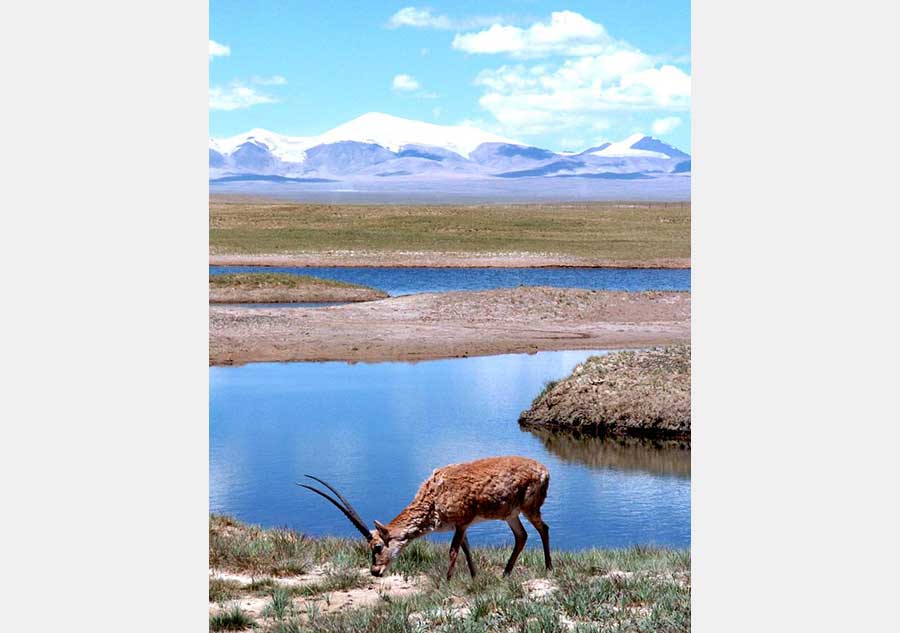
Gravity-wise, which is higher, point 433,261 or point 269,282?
point 433,261

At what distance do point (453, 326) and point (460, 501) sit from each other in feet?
72.8

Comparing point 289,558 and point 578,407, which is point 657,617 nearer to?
point 289,558

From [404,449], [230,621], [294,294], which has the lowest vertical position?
[404,449]

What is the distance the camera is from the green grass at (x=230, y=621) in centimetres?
673

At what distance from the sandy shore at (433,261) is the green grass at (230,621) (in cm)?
4013

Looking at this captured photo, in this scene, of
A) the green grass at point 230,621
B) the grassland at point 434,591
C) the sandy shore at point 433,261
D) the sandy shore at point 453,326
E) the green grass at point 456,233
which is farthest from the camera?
the green grass at point 456,233

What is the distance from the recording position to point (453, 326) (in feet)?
95.9

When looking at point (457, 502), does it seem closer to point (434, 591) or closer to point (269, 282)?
point (434, 591)

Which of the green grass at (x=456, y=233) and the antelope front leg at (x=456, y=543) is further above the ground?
the green grass at (x=456, y=233)

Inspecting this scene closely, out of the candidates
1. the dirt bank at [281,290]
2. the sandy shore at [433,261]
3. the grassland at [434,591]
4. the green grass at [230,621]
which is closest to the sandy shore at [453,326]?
the dirt bank at [281,290]

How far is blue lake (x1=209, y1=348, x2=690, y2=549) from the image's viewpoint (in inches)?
512

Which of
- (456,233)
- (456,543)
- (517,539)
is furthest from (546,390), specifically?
(456,233)

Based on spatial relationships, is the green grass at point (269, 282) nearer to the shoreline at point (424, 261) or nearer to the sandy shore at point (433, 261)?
the shoreline at point (424, 261)
